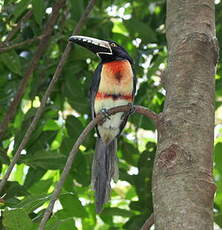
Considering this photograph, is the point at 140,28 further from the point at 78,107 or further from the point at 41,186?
the point at 41,186

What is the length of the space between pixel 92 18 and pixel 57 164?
51.3 inches

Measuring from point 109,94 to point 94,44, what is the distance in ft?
1.27

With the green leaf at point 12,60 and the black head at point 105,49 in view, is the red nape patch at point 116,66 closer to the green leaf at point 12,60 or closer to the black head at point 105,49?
the black head at point 105,49

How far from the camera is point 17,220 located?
196 cm

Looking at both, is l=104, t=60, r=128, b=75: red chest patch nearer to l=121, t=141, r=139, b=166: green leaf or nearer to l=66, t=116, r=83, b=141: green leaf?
l=66, t=116, r=83, b=141: green leaf

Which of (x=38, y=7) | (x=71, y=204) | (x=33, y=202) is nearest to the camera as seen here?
(x=33, y=202)

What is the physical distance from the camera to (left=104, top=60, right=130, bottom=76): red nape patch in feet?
12.2

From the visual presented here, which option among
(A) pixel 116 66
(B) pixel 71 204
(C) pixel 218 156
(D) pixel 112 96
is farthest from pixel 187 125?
(A) pixel 116 66

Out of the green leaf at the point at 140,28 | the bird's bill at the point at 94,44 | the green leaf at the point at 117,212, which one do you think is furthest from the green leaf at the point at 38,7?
the green leaf at the point at 117,212

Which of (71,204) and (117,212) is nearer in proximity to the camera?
(71,204)

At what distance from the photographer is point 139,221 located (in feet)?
10.9

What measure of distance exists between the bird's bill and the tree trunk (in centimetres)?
73

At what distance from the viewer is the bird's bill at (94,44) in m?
3.19

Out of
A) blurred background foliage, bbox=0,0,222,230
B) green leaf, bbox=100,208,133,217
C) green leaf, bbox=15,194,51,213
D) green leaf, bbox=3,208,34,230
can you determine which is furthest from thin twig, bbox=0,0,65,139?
green leaf, bbox=3,208,34,230
